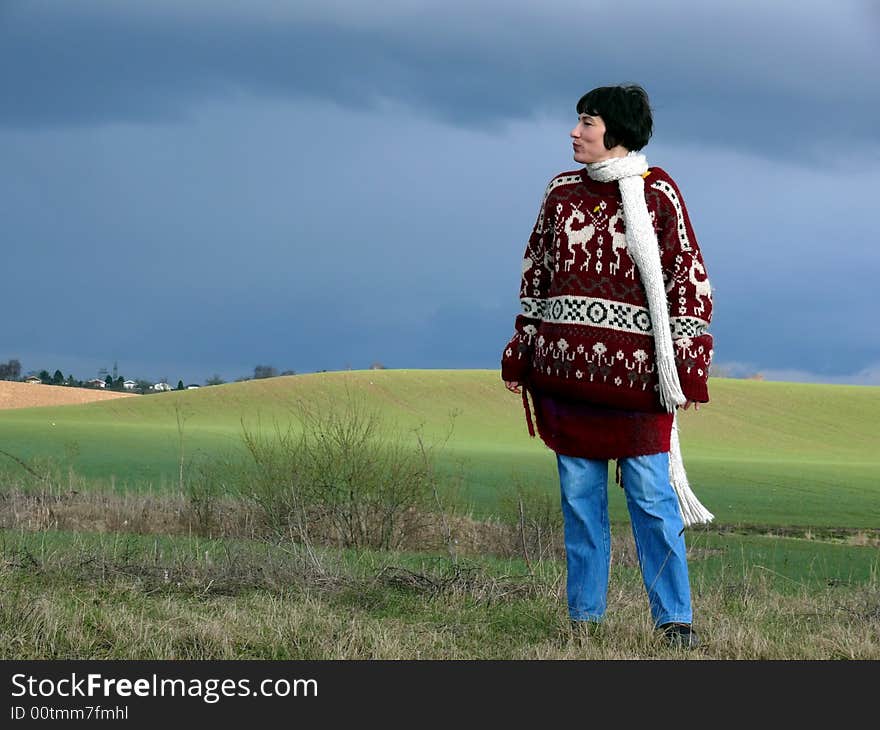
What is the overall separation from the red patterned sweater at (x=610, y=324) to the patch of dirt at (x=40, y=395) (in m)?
52.9

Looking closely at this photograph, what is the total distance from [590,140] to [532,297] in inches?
30.4

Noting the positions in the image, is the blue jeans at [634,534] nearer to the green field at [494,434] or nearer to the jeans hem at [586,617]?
the jeans hem at [586,617]

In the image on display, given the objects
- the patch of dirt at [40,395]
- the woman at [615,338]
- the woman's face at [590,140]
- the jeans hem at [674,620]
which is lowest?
the jeans hem at [674,620]

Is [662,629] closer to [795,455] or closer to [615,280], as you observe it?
[615,280]

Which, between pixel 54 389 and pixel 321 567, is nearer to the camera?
pixel 321 567

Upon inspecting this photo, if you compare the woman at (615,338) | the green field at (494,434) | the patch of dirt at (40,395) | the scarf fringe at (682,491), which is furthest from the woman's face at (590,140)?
the patch of dirt at (40,395)

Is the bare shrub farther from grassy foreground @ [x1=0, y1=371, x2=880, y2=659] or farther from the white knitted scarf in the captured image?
the white knitted scarf

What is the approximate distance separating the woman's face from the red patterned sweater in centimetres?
11

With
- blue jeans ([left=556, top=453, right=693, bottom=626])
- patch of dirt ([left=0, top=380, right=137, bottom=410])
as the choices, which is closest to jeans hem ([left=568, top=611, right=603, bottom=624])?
blue jeans ([left=556, top=453, right=693, bottom=626])

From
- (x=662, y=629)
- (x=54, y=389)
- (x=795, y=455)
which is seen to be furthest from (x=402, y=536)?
(x=54, y=389)

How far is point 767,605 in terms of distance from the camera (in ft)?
21.3

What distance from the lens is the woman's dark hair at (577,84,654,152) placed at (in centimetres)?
489

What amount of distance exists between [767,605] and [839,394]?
2024 inches

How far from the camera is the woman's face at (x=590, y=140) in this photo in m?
4.91
